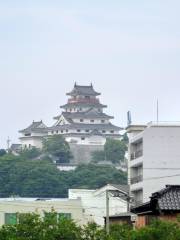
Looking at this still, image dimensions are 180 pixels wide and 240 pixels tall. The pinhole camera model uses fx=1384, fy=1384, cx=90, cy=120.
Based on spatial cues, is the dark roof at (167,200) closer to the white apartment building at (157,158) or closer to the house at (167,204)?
the house at (167,204)

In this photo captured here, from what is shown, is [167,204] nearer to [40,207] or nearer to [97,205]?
[40,207]

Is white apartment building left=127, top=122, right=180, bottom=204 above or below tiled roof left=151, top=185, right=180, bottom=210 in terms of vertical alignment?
above

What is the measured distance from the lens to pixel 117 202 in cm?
12669

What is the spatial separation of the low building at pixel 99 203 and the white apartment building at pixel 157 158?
12.9 meters

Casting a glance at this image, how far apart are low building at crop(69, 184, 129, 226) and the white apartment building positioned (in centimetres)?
1289

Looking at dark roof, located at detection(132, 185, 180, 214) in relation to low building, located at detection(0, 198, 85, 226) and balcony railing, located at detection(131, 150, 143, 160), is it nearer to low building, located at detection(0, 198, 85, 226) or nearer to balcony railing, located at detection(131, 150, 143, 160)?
balcony railing, located at detection(131, 150, 143, 160)

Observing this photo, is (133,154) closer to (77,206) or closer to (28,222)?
(77,206)

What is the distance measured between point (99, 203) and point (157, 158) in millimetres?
27110

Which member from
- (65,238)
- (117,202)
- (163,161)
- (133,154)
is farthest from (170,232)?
(117,202)

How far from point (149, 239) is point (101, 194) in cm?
7576

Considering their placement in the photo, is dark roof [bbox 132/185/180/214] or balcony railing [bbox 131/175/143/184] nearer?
dark roof [bbox 132/185/180/214]

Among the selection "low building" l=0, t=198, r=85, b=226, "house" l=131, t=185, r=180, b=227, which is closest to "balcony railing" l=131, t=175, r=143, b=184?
"low building" l=0, t=198, r=85, b=226

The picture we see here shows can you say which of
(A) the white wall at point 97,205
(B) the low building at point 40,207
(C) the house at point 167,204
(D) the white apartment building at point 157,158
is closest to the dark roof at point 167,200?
(C) the house at point 167,204

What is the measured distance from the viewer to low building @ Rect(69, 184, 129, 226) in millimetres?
123544
